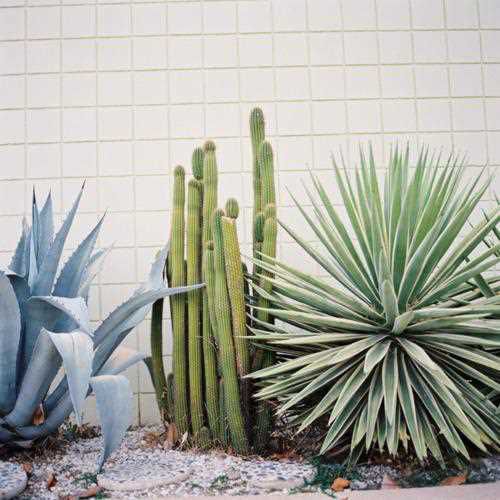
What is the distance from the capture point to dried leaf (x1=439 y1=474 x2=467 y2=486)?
7.53 ft

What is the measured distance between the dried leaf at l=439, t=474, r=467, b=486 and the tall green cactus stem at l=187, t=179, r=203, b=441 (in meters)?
0.95

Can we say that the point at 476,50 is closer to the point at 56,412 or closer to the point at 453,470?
the point at 453,470

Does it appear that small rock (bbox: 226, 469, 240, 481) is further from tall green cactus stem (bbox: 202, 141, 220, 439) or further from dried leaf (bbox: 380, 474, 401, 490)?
dried leaf (bbox: 380, 474, 401, 490)

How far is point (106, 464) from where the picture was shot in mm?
2553

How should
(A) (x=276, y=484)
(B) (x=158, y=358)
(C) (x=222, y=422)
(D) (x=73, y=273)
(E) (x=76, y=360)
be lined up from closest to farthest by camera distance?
(E) (x=76, y=360) → (A) (x=276, y=484) → (C) (x=222, y=422) → (D) (x=73, y=273) → (B) (x=158, y=358)

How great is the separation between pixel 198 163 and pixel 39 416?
3.85 ft

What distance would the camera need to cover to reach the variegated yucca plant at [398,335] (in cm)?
232

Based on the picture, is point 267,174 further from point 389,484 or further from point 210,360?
point 389,484

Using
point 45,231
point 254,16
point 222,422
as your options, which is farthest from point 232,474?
point 254,16

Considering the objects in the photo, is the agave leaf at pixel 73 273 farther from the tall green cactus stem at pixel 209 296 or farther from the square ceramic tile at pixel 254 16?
the square ceramic tile at pixel 254 16

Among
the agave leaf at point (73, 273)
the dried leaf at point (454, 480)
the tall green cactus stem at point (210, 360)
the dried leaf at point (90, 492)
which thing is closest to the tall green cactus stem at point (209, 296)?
the tall green cactus stem at point (210, 360)

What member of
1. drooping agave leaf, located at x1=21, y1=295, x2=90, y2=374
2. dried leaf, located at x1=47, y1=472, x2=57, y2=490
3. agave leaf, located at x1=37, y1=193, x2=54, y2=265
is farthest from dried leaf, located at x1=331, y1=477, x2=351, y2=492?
agave leaf, located at x1=37, y1=193, x2=54, y2=265

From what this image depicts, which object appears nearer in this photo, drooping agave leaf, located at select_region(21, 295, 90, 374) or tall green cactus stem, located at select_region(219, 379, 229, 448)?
drooping agave leaf, located at select_region(21, 295, 90, 374)

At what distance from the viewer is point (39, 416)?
8.77 feet
